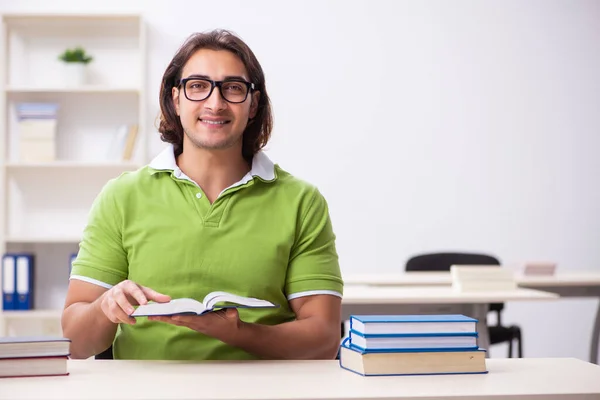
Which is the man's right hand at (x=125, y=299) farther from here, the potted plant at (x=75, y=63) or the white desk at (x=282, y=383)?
the potted plant at (x=75, y=63)

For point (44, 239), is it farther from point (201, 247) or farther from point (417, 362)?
point (417, 362)

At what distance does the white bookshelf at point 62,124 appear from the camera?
5230mm

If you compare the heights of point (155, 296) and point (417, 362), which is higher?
point (155, 296)

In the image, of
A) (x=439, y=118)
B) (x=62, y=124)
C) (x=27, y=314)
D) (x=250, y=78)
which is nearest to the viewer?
(x=250, y=78)

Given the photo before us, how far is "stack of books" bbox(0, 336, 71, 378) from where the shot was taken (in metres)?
1.55

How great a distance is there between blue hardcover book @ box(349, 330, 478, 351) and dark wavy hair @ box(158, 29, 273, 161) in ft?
2.49

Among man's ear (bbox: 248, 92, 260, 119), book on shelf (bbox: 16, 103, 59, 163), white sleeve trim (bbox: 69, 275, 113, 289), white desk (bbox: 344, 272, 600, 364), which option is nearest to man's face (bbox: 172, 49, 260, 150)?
man's ear (bbox: 248, 92, 260, 119)

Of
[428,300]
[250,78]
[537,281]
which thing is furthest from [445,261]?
[250,78]

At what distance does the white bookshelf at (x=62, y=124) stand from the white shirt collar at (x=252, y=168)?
3.07 m

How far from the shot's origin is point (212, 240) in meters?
1.99

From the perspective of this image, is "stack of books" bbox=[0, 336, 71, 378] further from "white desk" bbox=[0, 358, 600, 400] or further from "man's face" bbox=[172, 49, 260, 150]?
"man's face" bbox=[172, 49, 260, 150]

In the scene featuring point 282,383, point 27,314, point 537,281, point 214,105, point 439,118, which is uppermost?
point 439,118

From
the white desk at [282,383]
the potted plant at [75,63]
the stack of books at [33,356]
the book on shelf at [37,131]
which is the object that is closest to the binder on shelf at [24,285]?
the book on shelf at [37,131]

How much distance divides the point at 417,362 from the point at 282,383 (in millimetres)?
275
